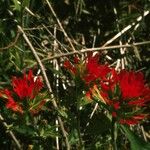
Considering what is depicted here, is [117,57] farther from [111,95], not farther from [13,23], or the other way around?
[111,95]

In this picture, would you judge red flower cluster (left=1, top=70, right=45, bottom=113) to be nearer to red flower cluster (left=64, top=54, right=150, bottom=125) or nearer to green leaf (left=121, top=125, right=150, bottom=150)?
red flower cluster (left=64, top=54, right=150, bottom=125)

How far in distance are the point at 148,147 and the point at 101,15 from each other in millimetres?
1160

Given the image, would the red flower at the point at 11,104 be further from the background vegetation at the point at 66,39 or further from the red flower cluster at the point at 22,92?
the background vegetation at the point at 66,39

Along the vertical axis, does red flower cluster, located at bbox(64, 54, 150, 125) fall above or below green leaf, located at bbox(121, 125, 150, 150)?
above

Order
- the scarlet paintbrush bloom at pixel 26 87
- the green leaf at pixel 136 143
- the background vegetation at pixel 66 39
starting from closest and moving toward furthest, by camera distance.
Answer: the green leaf at pixel 136 143
the scarlet paintbrush bloom at pixel 26 87
the background vegetation at pixel 66 39

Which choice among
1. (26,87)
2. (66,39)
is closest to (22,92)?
(26,87)

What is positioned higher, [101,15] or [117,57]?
[101,15]

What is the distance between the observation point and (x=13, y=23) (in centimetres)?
194

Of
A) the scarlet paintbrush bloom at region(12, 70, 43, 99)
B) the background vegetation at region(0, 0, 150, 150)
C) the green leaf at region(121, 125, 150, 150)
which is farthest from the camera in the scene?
the background vegetation at region(0, 0, 150, 150)

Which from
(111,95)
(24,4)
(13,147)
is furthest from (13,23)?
(111,95)

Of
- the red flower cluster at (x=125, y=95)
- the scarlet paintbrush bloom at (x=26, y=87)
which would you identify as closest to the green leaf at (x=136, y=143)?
the red flower cluster at (x=125, y=95)

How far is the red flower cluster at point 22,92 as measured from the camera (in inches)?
48.1

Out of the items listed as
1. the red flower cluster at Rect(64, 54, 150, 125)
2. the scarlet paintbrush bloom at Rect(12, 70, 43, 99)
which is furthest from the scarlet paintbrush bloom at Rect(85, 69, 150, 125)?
the scarlet paintbrush bloom at Rect(12, 70, 43, 99)

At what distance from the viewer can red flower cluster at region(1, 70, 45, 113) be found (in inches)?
48.1
